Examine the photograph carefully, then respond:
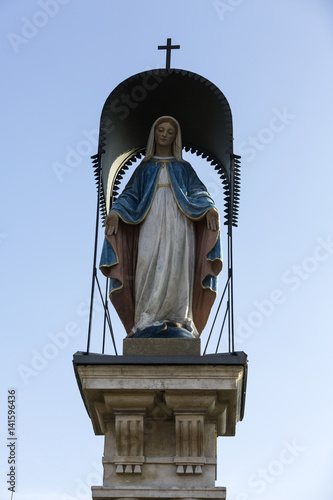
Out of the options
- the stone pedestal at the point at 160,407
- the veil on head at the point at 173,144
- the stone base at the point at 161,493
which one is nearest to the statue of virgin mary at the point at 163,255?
the veil on head at the point at 173,144

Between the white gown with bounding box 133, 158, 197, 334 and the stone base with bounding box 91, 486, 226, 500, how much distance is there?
1.82m

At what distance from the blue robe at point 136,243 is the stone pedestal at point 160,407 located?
4.11 feet

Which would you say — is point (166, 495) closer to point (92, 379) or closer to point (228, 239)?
point (92, 379)

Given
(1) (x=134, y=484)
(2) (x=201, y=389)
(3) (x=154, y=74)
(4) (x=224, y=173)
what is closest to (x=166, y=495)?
(1) (x=134, y=484)

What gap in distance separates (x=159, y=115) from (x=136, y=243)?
250cm

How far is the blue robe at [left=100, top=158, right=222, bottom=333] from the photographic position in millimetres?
10859

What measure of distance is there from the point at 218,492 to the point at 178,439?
2.16 feet

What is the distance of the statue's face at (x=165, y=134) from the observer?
39.0ft

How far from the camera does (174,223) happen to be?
11031mm

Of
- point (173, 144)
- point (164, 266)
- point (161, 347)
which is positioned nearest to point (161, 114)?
point (173, 144)

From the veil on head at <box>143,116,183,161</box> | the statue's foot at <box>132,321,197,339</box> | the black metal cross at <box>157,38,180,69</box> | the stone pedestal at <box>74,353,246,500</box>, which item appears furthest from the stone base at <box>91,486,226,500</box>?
the black metal cross at <box>157,38,180,69</box>

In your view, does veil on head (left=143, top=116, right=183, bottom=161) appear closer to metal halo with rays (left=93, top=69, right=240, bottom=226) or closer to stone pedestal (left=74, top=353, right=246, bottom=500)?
metal halo with rays (left=93, top=69, right=240, bottom=226)

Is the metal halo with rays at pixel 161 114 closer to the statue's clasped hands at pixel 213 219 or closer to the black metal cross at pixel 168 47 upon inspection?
the black metal cross at pixel 168 47

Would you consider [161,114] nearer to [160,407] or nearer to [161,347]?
[161,347]
